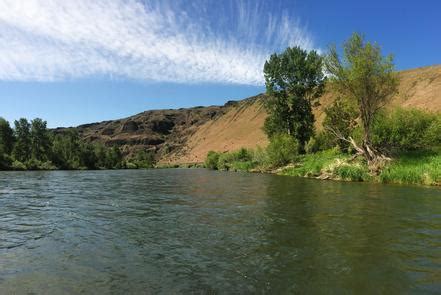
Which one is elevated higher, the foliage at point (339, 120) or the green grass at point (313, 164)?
the foliage at point (339, 120)

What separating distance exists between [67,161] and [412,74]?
102 metres

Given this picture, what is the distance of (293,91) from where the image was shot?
202ft

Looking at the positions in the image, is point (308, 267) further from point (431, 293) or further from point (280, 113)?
point (280, 113)

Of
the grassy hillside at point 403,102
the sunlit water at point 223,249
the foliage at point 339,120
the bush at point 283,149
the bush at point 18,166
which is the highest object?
the grassy hillside at point 403,102

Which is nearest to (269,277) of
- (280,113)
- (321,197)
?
(321,197)

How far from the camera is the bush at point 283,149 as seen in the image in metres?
58.8

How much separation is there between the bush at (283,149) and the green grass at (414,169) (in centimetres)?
2258

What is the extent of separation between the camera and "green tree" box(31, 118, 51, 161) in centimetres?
10412

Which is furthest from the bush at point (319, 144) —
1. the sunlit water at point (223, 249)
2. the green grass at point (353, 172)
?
the sunlit water at point (223, 249)

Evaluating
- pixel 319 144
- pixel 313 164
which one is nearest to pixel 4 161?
pixel 319 144

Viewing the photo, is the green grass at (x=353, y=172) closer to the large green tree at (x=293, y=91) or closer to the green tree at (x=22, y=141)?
the large green tree at (x=293, y=91)

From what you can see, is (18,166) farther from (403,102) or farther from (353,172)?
(403,102)

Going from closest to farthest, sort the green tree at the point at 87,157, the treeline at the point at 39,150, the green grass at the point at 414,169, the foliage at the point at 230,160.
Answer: the green grass at the point at 414,169 → the foliage at the point at 230,160 → the treeline at the point at 39,150 → the green tree at the point at 87,157

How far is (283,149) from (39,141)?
76.3 m
